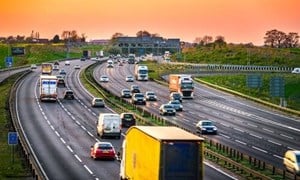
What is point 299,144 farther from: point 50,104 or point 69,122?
point 50,104

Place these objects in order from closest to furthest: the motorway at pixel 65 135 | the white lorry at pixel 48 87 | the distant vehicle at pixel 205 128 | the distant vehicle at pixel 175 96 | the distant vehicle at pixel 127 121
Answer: the motorway at pixel 65 135, the distant vehicle at pixel 205 128, the distant vehicle at pixel 127 121, the white lorry at pixel 48 87, the distant vehicle at pixel 175 96

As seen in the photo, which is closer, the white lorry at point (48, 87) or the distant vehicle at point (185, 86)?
the white lorry at point (48, 87)

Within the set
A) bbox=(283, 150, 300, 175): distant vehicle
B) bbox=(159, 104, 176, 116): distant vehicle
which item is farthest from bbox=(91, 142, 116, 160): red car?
bbox=(159, 104, 176, 116): distant vehicle

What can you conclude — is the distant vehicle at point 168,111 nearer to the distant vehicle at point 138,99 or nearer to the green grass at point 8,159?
the distant vehicle at point 138,99

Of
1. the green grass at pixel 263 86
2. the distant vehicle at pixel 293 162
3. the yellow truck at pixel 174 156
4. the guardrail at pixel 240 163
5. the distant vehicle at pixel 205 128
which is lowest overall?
the green grass at pixel 263 86

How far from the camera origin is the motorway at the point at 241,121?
63.5 metres

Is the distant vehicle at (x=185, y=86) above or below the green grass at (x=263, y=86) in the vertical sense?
above

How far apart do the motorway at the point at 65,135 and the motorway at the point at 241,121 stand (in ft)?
31.6

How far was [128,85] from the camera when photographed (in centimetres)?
14075

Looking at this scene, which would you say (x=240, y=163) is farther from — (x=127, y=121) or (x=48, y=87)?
(x=48, y=87)

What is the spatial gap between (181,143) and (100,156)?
2406cm

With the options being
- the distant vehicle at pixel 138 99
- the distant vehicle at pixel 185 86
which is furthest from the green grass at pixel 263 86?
the distant vehicle at pixel 138 99

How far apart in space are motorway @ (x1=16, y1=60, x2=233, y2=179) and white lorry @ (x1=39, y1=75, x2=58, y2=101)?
3.23ft

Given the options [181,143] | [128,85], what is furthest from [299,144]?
[128,85]
